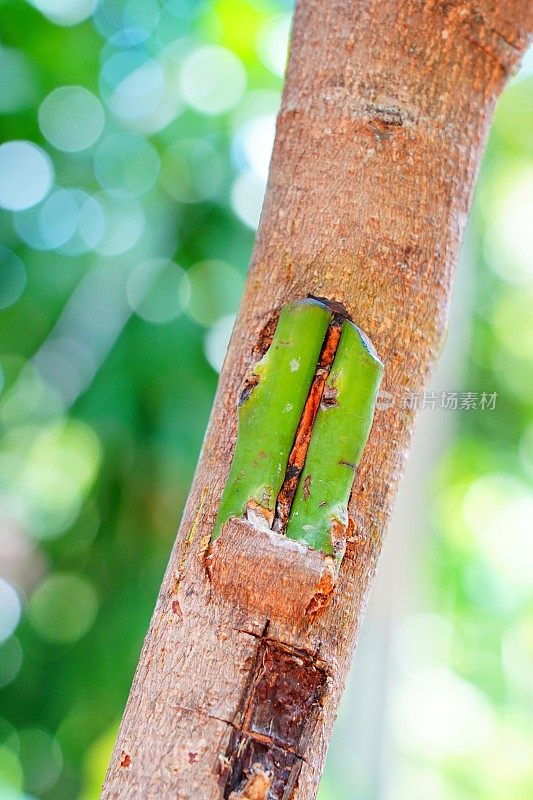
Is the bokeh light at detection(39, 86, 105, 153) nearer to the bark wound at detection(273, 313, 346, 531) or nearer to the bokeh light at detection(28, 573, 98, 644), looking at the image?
the bokeh light at detection(28, 573, 98, 644)

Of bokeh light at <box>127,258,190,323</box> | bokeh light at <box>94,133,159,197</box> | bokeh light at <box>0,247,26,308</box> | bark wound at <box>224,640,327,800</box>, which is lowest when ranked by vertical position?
bark wound at <box>224,640,327,800</box>

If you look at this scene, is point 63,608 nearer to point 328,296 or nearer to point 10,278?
point 10,278

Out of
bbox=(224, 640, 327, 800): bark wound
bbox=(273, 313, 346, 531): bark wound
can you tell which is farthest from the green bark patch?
bbox=(224, 640, 327, 800): bark wound

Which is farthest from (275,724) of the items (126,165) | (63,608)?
(126,165)

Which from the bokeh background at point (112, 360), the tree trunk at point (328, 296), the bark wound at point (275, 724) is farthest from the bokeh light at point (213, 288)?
the bark wound at point (275, 724)

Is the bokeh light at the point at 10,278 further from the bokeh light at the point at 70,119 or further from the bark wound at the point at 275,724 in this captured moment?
the bark wound at the point at 275,724
